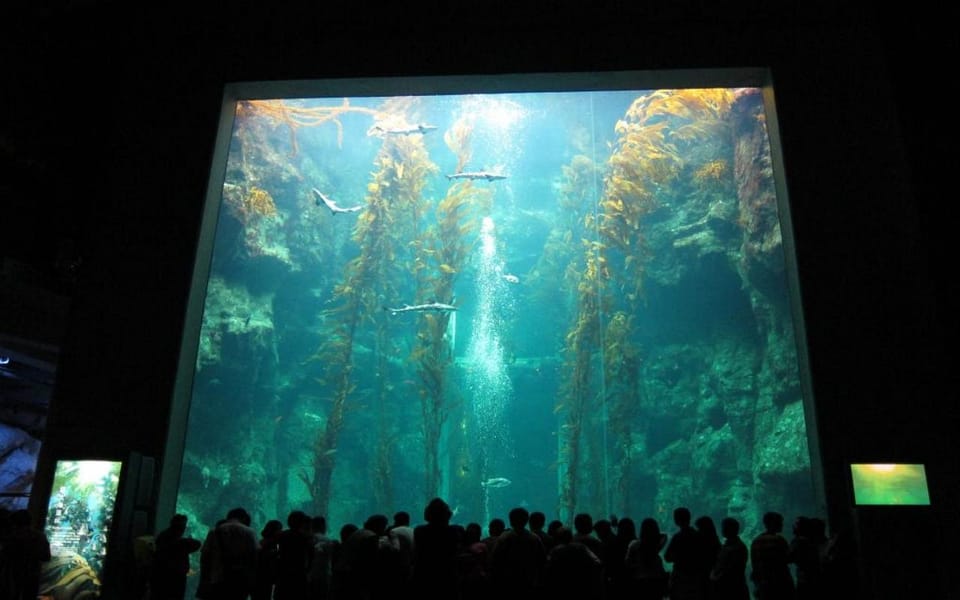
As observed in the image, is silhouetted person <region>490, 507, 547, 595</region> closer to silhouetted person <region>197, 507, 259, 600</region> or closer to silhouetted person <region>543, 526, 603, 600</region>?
silhouetted person <region>543, 526, 603, 600</region>

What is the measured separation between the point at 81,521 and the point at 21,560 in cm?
109

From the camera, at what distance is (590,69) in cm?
806

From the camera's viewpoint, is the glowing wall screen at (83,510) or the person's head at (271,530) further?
the glowing wall screen at (83,510)

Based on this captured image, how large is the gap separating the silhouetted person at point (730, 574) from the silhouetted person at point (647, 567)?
0.35m

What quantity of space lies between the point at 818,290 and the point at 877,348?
0.87 metres

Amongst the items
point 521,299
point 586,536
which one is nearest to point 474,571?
point 586,536

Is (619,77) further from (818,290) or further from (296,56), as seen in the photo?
(296,56)

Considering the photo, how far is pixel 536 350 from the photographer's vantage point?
32531 mm

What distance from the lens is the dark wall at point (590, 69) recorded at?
21.7ft

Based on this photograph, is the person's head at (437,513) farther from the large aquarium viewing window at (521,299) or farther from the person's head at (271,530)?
the large aquarium viewing window at (521,299)

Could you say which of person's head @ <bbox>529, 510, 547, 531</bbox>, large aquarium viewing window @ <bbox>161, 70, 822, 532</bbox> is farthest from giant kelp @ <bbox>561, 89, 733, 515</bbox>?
person's head @ <bbox>529, 510, 547, 531</bbox>

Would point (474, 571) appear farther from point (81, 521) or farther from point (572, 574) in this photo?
point (81, 521)

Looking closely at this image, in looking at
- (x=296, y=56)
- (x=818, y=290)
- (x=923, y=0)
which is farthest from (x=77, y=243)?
(x=923, y=0)

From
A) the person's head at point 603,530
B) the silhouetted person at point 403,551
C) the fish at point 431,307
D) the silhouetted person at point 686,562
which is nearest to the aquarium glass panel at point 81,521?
the silhouetted person at point 403,551
